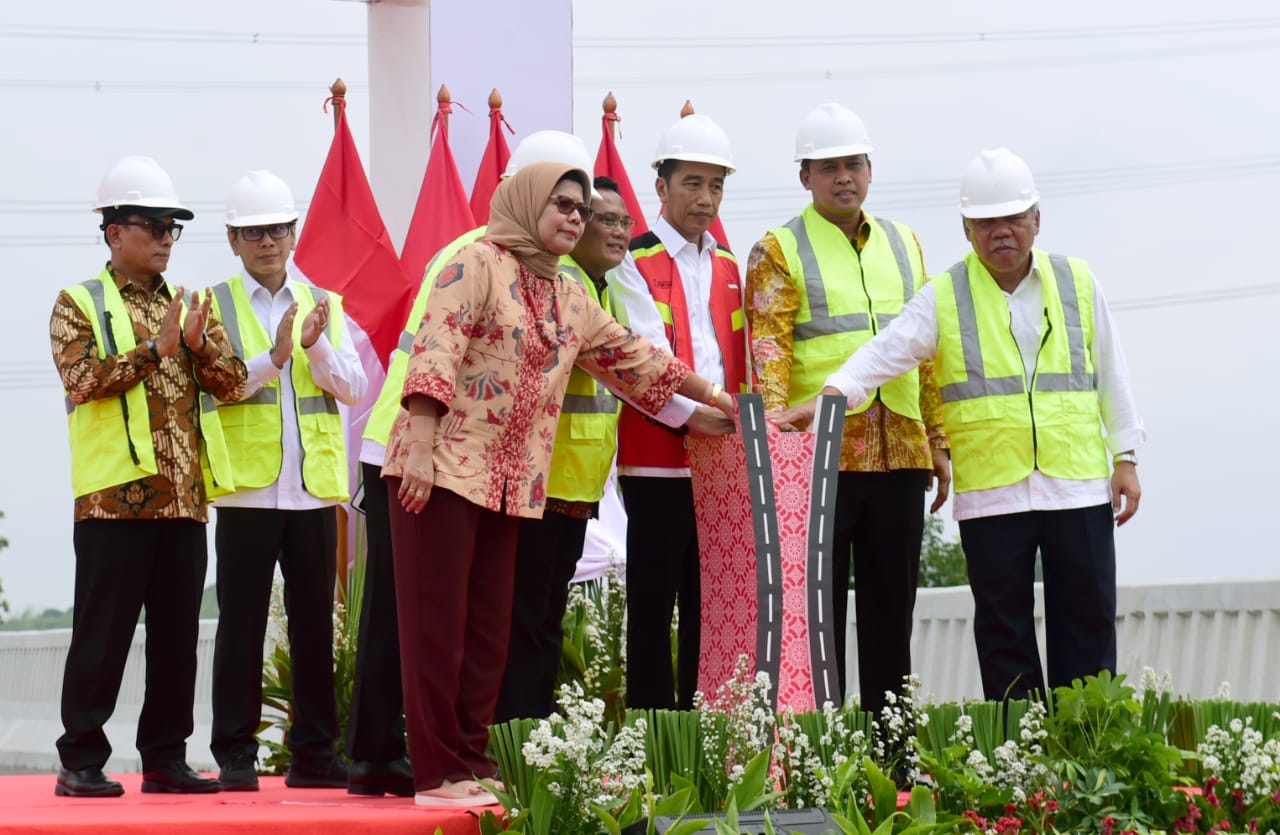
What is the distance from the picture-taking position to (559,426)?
202 inches

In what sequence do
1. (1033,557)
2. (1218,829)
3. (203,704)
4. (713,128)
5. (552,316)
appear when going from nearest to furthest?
(1218,829) → (552,316) → (1033,557) → (713,128) → (203,704)

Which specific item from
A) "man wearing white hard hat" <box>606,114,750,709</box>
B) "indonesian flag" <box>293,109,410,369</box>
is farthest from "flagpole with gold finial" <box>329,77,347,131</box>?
"man wearing white hard hat" <box>606,114,750,709</box>

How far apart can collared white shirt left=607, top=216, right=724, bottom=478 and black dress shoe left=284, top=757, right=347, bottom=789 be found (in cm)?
134

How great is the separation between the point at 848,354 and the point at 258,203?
6.61ft

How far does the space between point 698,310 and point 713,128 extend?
56 cm

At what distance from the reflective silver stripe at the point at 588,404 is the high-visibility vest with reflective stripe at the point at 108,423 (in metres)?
1.18

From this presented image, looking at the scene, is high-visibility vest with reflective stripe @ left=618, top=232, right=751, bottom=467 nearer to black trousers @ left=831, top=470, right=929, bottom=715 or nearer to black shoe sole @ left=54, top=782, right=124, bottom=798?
black trousers @ left=831, top=470, right=929, bottom=715

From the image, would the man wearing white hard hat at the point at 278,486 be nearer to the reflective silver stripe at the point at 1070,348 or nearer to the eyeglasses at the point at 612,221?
the eyeglasses at the point at 612,221

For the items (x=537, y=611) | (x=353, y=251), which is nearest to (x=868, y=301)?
(x=537, y=611)

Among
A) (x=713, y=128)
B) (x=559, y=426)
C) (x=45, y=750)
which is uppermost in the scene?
(x=713, y=128)

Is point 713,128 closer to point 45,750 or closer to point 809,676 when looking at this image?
point 809,676

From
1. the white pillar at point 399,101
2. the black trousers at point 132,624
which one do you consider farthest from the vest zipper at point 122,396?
the white pillar at point 399,101

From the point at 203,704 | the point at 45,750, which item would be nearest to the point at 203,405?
the point at 203,704

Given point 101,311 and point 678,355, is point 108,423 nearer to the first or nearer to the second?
point 101,311
